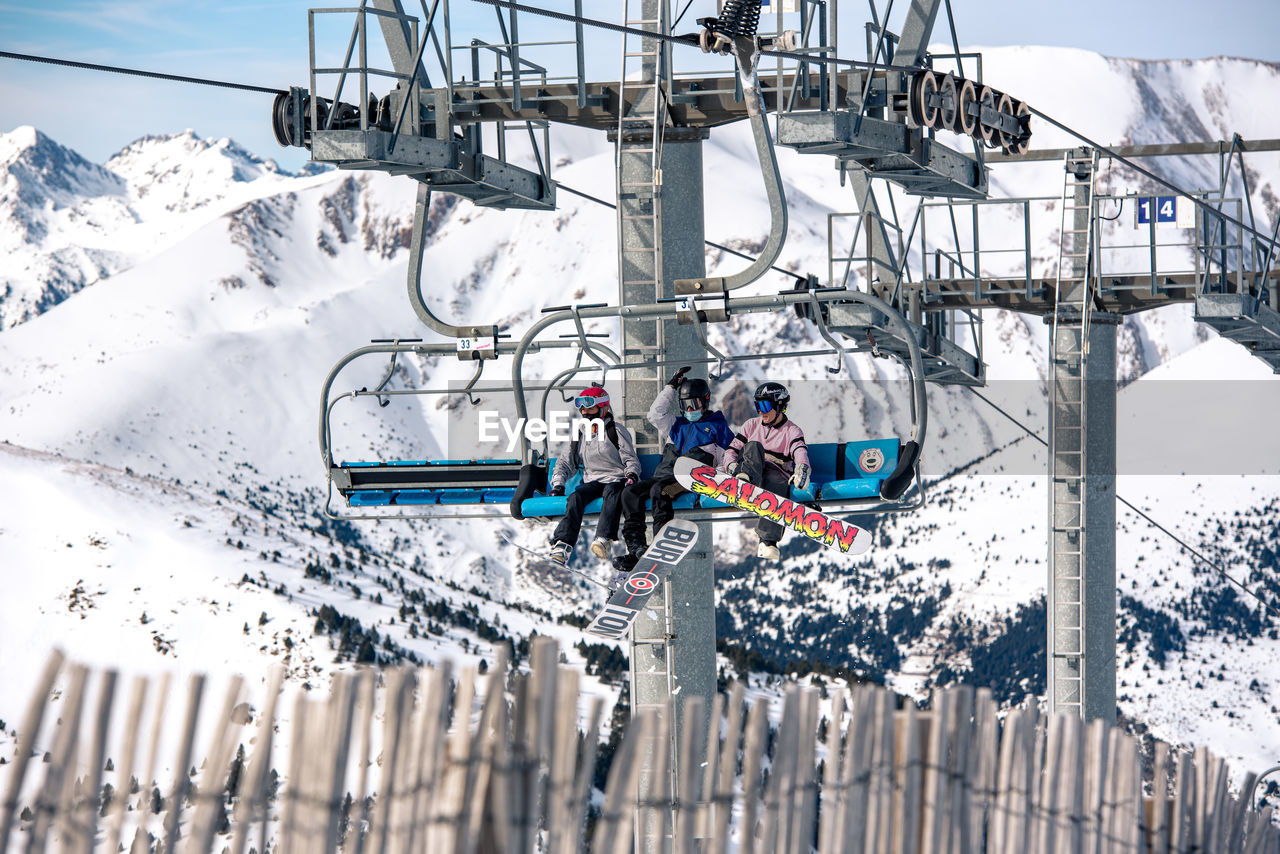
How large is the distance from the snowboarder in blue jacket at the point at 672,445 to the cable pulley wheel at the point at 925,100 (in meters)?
2.62

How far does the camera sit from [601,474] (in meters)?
11.8

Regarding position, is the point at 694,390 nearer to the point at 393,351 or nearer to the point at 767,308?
the point at 767,308

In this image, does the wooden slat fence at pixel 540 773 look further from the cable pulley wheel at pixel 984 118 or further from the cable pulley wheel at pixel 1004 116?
the cable pulley wheel at pixel 1004 116

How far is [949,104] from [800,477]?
3.15 meters

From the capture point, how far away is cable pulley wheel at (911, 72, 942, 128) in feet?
37.4

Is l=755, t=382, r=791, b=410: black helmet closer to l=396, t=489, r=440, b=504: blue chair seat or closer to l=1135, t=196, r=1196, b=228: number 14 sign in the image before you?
l=396, t=489, r=440, b=504: blue chair seat

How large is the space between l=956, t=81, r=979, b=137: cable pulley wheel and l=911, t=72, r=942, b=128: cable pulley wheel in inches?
8.5

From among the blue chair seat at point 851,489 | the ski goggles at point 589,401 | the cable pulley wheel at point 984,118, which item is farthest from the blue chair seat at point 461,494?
the cable pulley wheel at point 984,118

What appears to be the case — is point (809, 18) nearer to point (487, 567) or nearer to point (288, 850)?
point (288, 850)

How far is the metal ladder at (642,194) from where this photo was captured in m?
12.1

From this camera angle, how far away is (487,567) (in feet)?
574

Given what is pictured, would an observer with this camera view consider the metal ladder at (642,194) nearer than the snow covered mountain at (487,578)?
Yes

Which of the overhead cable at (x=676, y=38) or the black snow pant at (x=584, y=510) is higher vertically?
the overhead cable at (x=676, y=38)

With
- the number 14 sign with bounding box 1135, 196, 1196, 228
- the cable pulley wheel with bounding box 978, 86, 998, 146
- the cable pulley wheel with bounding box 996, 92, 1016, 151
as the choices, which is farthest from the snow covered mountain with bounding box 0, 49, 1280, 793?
the cable pulley wheel with bounding box 978, 86, 998, 146
